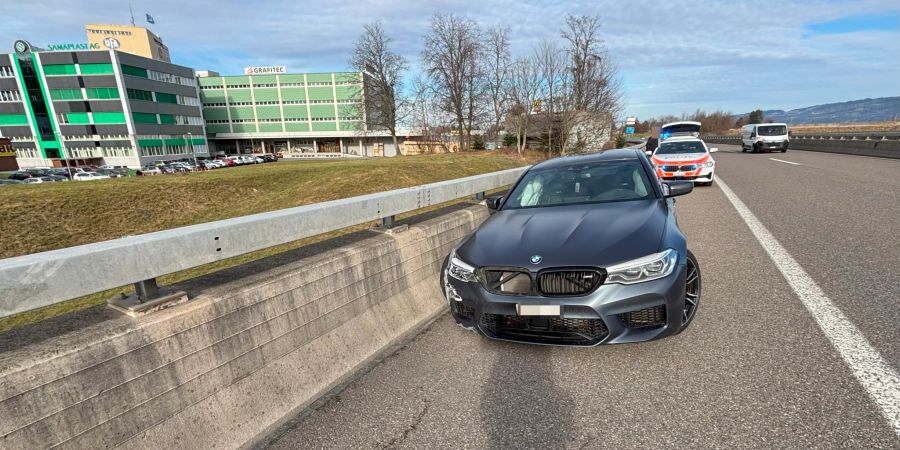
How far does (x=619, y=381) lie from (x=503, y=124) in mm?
32751

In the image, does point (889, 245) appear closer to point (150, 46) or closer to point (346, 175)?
point (346, 175)

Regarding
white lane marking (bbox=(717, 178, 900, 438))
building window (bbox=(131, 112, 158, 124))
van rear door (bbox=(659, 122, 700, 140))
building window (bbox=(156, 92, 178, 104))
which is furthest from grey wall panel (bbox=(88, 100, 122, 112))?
white lane marking (bbox=(717, 178, 900, 438))

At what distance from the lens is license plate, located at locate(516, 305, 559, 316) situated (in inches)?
108

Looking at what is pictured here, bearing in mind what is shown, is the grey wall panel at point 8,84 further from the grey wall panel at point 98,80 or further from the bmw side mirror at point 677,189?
the bmw side mirror at point 677,189

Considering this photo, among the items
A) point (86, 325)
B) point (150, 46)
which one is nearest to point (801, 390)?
point (86, 325)

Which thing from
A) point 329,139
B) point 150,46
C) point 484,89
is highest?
point 150,46

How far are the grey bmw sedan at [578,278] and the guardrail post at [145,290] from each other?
6.34 feet

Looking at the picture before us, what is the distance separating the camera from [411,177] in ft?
50.0

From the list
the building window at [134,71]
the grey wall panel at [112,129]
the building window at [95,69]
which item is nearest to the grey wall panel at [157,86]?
the building window at [134,71]

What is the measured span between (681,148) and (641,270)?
12.4 metres

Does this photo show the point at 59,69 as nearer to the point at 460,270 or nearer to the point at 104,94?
the point at 104,94

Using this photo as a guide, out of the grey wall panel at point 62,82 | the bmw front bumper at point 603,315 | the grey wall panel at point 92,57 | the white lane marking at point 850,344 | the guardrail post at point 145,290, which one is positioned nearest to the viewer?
the guardrail post at point 145,290

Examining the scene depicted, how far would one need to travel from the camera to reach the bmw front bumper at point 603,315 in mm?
2703

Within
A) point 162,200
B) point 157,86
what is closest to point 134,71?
point 157,86
